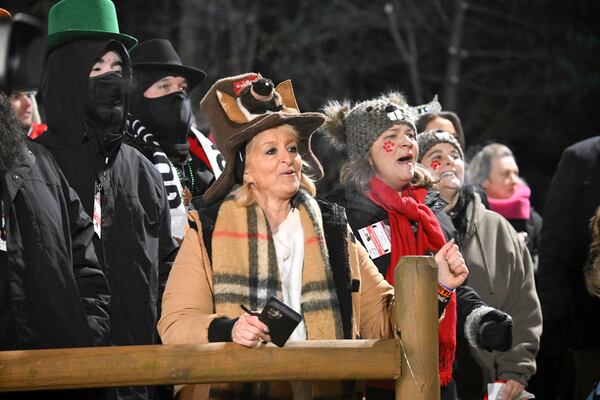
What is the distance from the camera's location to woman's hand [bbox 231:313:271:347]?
380 centimetres

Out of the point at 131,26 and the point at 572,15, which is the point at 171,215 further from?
the point at 131,26

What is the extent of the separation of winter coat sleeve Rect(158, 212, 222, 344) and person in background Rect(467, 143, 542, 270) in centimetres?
395

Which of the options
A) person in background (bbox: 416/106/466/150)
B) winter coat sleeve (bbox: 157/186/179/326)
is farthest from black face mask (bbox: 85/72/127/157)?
person in background (bbox: 416/106/466/150)

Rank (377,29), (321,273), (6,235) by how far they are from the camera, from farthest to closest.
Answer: (377,29)
(321,273)
(6,235)

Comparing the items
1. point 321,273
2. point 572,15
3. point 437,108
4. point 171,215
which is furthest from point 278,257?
point 572,15

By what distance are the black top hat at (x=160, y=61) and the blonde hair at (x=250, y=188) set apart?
70.7 inches

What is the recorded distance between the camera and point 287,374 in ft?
12.3

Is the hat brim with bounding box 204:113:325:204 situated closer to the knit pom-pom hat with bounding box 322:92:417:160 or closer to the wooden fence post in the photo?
the wooden fence post

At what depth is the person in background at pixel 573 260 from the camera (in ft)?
22.1

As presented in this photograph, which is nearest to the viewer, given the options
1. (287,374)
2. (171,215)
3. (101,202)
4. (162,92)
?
(287,374)

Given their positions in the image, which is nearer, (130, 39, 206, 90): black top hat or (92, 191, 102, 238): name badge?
(92, 191, 102, 238): name badge

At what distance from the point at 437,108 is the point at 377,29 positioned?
11154 millimetres

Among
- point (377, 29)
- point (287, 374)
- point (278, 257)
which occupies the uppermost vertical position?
point (377, 29)

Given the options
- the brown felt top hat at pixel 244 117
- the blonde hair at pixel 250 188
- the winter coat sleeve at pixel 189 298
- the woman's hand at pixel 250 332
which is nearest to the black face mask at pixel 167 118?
the brown felt top hat at pixel 244 117
